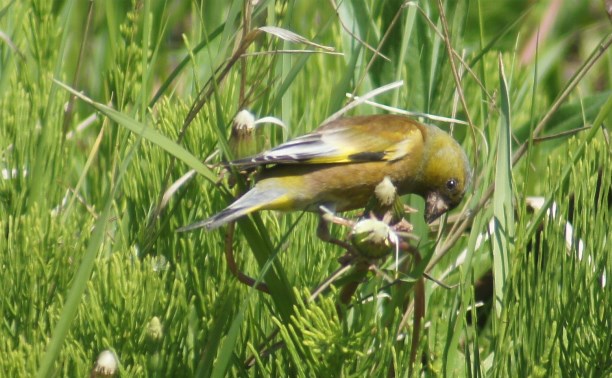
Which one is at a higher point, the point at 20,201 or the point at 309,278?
the point at 20,201

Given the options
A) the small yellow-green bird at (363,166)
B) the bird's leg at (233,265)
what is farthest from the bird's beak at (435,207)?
the bird's leg at (233,265)

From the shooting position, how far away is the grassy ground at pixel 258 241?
5.39 ft

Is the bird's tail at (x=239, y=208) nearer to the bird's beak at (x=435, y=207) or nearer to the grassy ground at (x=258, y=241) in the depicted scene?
the grassy ground at (x=258, y=241)

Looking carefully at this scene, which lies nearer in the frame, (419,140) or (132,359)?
(132,359)

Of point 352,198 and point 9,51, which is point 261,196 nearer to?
point 352,198

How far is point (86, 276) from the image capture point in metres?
1.54

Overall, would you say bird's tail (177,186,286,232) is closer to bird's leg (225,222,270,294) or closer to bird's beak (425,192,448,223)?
bird's leg (225,222,270,294)

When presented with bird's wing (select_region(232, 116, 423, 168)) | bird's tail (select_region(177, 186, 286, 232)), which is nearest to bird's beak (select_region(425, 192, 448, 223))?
bird's wing (select_region(232, 116, 423, 168))

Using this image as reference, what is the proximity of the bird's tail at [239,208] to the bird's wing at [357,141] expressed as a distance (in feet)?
0.48

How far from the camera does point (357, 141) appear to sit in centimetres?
229

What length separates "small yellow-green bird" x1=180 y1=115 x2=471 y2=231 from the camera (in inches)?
83.5

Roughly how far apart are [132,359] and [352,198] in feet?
2.41

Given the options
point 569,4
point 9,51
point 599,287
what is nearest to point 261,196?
point 599,287

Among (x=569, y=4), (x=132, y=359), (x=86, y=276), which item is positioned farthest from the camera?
(x=569, y=4)
